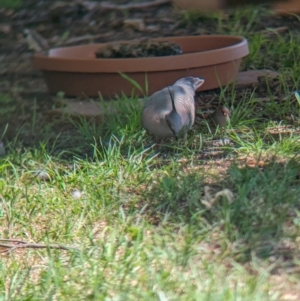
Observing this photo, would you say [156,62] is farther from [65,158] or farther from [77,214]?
[77,214]

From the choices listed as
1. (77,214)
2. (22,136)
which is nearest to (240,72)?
(22,136)

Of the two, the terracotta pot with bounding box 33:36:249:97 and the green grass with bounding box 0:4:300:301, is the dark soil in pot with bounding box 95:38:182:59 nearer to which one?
the terracotta pot with bounding box 33:36:249:97

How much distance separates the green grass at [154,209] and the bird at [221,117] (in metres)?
0.08

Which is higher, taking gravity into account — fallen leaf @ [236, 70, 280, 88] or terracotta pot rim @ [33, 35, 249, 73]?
terracotta pot rim @ [33, 35, 249, 73]

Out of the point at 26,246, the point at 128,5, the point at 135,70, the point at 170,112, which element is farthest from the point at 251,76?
the point at 26,246

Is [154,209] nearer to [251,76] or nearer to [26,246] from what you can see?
[26,246]

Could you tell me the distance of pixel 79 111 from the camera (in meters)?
4.91

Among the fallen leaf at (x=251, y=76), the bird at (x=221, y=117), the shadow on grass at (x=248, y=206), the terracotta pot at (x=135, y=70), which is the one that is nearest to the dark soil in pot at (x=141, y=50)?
the terracotta pot at (x=135, y=70)

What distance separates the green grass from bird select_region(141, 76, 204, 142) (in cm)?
11

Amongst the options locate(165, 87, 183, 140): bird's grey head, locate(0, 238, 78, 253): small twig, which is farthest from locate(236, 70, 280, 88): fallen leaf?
locate(0, 238, 78, 253): small twig

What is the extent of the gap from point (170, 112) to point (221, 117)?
0.39 meters

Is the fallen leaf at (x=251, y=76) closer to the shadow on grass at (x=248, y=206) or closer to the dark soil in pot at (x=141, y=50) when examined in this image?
the dark soil in pot at (x=141, y=50)

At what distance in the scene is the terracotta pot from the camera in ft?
16.0

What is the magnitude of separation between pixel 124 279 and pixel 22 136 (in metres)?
2.29
